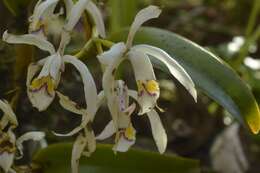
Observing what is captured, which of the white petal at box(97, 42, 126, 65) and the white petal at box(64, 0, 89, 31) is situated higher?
the white petal at box(64, 0, 89, 31)

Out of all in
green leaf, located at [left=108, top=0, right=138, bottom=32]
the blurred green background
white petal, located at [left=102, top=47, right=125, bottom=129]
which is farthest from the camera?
green leaf, located at [left=108, top=0, right=138, bottom=32]

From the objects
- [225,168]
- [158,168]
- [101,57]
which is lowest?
[225,168]

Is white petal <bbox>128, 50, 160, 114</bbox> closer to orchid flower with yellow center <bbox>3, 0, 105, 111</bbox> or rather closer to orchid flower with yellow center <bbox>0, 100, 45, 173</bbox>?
Result: orchid flower with yellow center <bbox>3, 0, 105, 111</bbox>

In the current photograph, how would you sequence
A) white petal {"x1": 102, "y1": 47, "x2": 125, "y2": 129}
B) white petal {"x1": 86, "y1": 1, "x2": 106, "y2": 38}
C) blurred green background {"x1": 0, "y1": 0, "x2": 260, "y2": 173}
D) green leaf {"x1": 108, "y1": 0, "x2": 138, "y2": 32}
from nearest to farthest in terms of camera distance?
white petal {"x1": 102, "y1": 47, "x2": 125, "y2": 129}, white petal {"x1": 86, "y1": 1, "x2": 106, "y2": 38}, blurred green background {"x1": 0, "y1": 0, "x2": 260, "y2": 173}, green leaf {"x1": 108, "y1": 0, "x2": 138, "y2": 32}

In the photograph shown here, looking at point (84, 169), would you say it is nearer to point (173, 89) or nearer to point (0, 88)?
point (0, 88)

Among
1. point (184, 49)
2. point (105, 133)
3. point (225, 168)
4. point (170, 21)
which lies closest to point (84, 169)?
point (105, 133)

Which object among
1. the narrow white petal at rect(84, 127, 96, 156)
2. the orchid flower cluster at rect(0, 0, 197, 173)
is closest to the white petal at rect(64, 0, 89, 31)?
the orchid flower cluster at rect(0, 0, 197, 173)

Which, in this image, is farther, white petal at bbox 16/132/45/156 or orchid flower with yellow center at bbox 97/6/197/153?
white petal at bbox 16/132/45/156
